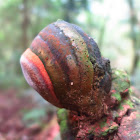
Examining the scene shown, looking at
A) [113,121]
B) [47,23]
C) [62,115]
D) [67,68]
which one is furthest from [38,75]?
[47,23]

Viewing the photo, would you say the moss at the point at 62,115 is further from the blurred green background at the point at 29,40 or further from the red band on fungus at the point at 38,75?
the blurred green background at the point at 29,40

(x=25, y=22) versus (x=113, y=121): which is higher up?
(x=25, y=22)

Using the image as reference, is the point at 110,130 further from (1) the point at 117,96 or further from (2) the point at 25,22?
(2) the point at 25,22

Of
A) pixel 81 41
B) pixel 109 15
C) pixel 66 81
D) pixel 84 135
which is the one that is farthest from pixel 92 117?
pixel 109 15

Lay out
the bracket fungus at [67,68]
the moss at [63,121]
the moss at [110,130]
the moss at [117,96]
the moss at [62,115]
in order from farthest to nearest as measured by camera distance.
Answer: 1. the moss at [62,115]
2. the moss at [63,121]
3. the moss at [117,96]
4. the moss at [110,130]
5. the bracket fungus at [67,68]

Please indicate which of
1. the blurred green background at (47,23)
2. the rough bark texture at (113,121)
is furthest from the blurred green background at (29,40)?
the rough bark texture at (113,121)

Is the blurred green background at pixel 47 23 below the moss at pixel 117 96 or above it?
above

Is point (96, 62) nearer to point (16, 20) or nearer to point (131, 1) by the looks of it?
point (16, 20)
